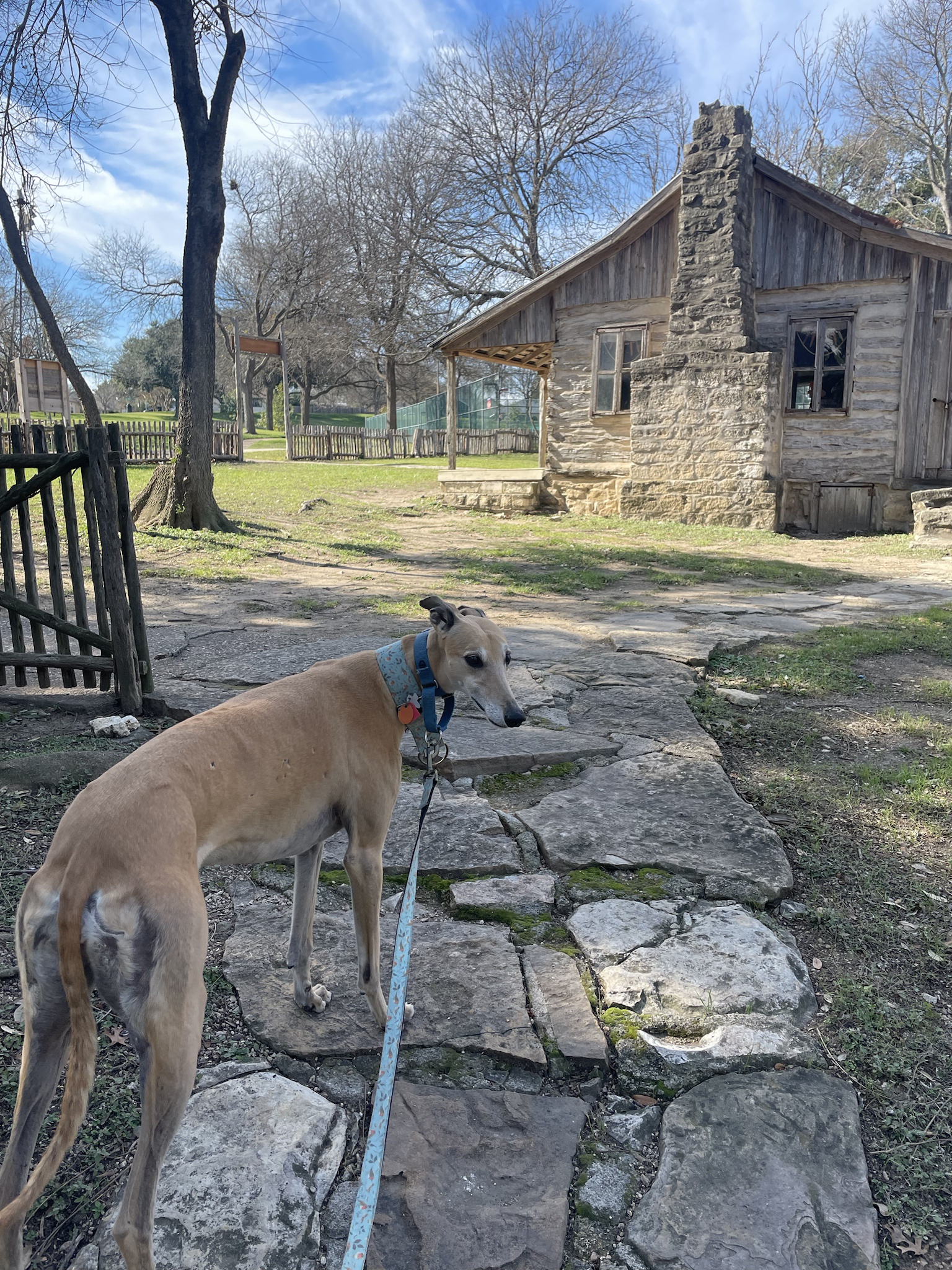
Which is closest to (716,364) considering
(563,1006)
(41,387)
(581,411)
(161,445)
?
(581,411)

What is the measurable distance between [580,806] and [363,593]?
5.62 metres

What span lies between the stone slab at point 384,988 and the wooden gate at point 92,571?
2.55m

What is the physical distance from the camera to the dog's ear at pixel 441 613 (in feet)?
9.30

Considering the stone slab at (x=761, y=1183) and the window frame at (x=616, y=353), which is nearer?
the stone slab at (x=761, y=1183)

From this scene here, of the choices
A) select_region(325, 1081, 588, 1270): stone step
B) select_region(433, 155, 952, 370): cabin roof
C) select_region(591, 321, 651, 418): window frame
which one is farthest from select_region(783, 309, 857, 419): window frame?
select_region(325, 1081, 588, 1270): stone step

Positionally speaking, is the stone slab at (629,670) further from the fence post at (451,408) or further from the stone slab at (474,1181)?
the fence post at (451,408)

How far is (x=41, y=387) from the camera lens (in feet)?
75.9

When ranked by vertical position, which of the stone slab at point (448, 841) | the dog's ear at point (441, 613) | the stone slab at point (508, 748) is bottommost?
the stone slab at point (448, 841)

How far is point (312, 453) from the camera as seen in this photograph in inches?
1460

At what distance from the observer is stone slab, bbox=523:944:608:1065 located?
2410mm

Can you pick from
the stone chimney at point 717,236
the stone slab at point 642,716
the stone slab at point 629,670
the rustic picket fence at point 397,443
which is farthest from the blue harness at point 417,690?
the rustic picket fence at point 397,443

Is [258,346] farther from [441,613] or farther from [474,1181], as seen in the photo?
[474,1181]

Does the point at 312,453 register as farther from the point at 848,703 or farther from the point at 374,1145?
the point at 374,1145

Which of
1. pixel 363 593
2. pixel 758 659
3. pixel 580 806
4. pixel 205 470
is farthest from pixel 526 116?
pixel 580 806
